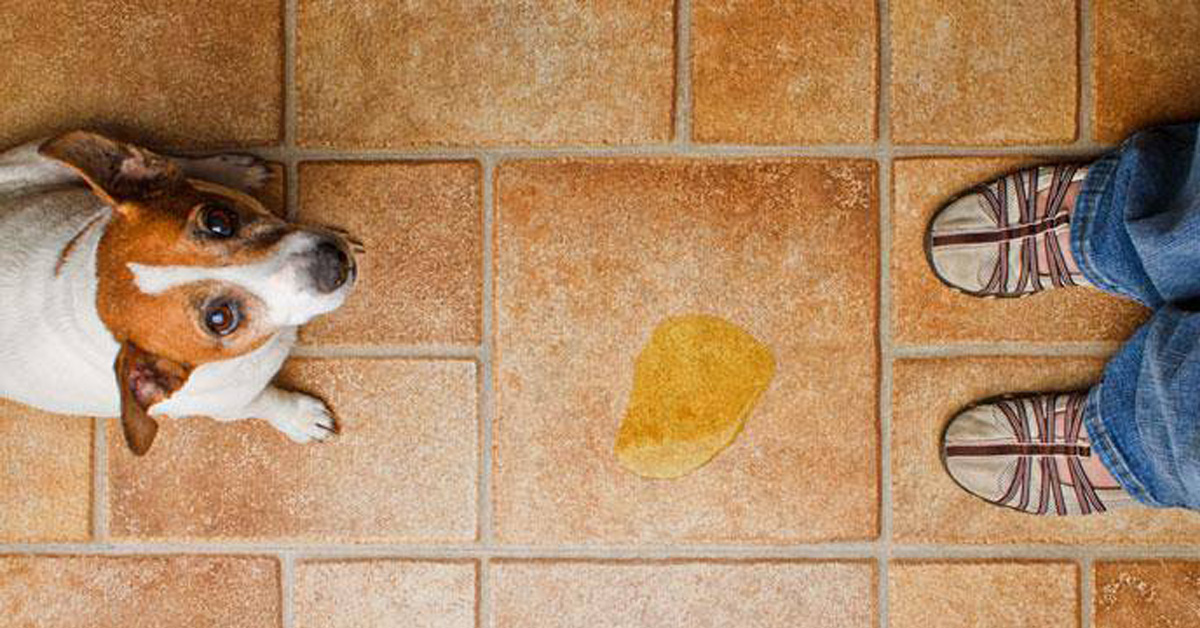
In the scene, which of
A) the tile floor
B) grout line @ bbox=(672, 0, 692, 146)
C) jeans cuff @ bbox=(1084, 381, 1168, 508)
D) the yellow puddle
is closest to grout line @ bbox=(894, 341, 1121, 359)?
the tile floor

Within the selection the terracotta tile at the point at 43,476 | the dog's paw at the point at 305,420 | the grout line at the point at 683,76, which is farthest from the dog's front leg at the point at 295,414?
the grout line at the point at 683,76

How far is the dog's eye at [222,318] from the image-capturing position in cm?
124

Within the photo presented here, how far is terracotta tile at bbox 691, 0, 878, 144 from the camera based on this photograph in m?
1.65

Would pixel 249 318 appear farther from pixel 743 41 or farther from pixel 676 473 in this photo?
pixel 743 41

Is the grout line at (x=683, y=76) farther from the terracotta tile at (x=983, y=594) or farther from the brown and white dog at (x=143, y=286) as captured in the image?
the terracotta tile at (x=983, y=594)

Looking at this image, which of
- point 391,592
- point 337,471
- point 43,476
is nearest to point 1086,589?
point 391,592

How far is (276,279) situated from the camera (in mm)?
1263

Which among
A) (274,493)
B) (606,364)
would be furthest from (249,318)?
(606,364)

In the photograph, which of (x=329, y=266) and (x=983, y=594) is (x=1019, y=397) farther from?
(x=329, y=266)

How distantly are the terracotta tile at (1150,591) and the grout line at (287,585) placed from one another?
58.5 inches

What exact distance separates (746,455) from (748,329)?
0.76 feet

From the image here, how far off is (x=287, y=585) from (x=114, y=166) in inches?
32.4

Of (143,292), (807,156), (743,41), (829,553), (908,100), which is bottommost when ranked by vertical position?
(829,553)

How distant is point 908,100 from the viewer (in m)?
1.65
